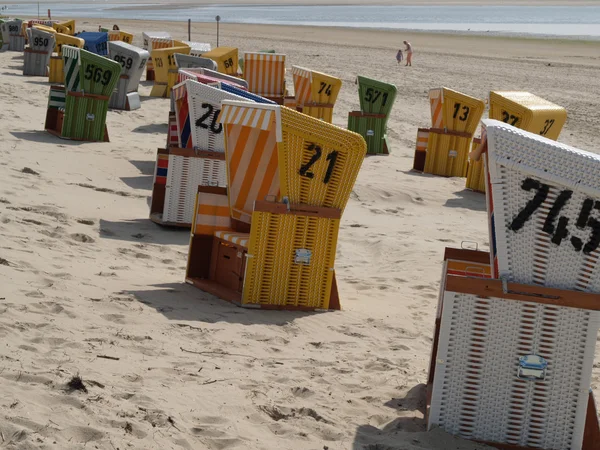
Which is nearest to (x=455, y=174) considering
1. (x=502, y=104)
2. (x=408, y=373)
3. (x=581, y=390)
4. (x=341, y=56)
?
(x=502, y=104)

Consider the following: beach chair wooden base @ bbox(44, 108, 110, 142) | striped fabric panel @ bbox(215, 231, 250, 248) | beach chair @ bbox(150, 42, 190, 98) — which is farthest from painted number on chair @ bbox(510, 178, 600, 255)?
beach chair @ bbox(150, 42, 190, 98)

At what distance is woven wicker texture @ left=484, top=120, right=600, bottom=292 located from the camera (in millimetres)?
4520

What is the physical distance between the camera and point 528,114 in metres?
12.2

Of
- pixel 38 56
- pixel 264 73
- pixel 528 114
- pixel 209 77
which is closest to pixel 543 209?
pixel 209 77

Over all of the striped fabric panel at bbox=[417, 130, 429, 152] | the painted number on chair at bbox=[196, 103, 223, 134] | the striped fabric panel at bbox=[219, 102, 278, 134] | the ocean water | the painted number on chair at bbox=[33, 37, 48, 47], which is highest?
the ocean water

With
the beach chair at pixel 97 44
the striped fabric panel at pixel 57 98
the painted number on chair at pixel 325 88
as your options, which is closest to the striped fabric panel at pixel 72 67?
the striped fabric panel at pixel 57 98

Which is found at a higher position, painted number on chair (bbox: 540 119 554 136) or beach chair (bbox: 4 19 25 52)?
beach chair (bbox: 4 19 25 52)

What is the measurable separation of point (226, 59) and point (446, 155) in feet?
23.1

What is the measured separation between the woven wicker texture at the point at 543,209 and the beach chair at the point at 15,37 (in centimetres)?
3009

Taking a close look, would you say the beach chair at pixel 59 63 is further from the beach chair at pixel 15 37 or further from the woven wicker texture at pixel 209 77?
the beach chair at pixel 15 37

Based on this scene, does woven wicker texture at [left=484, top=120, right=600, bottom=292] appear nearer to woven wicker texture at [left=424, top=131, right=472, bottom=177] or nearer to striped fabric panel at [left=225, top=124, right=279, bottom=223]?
striped fabric panel at [left=225, top=124, right=279, bottom=223]

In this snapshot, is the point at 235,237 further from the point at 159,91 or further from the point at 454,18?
the point at 454,18

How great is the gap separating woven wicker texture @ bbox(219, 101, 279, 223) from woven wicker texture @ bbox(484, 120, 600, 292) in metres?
3.11

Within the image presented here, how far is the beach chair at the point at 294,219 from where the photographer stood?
6949 mm
